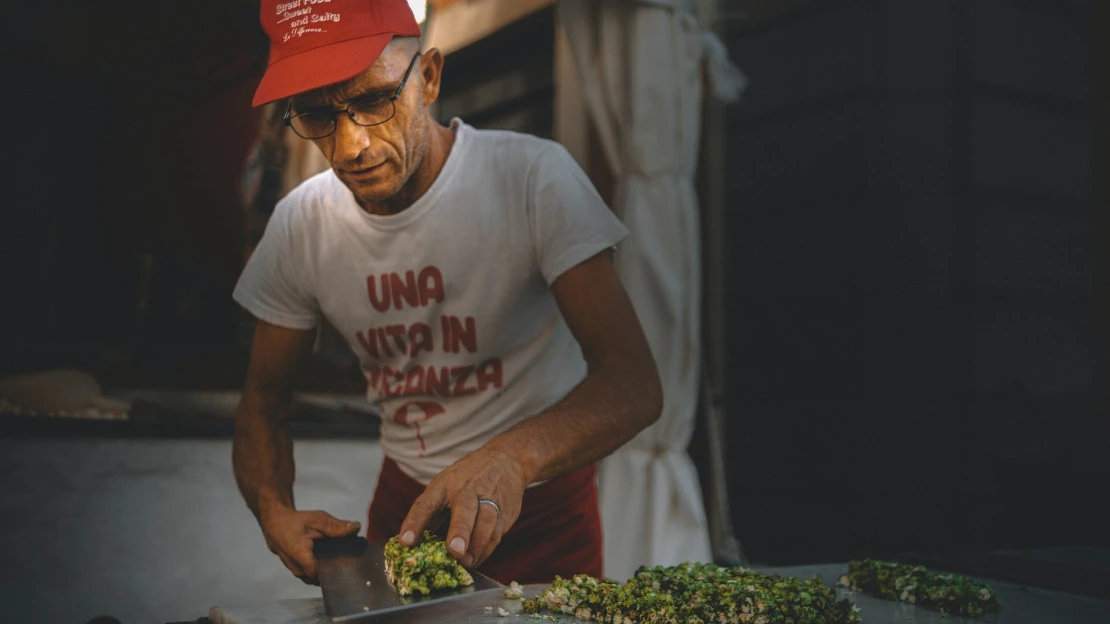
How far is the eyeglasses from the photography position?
1.62 metres

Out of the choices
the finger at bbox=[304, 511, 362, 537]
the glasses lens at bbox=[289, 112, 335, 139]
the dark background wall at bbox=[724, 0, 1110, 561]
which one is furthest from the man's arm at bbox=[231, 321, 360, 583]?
the dark background wall at bbox=[724, 0, 1110, 561]

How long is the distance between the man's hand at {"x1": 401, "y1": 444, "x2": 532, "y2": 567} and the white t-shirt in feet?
1.25

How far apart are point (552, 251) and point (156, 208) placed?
1251 millimetres

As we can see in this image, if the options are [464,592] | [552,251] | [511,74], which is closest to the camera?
[464,592]

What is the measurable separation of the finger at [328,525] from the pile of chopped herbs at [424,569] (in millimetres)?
272

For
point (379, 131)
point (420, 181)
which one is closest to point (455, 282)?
point (420, 181)

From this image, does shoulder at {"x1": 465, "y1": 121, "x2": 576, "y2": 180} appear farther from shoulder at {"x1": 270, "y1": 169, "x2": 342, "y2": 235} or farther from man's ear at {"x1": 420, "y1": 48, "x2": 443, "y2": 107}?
shoulder at {"x1": 270, "y1": 169, "x2": 342, "y2": 235}

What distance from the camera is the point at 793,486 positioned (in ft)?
13.6

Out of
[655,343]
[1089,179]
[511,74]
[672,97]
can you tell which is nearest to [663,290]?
[655,343]

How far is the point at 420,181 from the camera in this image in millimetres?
1804

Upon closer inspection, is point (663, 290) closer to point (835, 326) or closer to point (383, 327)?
point (383, 327)

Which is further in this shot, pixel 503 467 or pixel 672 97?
pixel 672 97

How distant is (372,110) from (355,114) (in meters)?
0.03

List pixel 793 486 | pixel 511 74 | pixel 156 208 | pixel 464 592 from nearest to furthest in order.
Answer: pixel 464 592 < pixel 156 208 < pixel 511 74 < pixel 793 486
